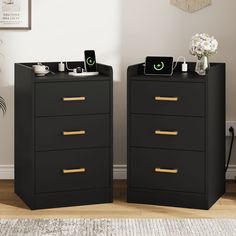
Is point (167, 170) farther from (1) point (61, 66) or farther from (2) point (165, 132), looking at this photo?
(1) point (61, 66)

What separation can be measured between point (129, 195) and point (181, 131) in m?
0.52

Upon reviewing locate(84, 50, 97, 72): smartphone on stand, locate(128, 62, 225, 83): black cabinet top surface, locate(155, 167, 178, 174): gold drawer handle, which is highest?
locate(84, 50, 97, 72): smartphone on stand

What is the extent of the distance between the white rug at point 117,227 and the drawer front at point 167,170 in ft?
1.05

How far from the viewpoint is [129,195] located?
435 centimetres

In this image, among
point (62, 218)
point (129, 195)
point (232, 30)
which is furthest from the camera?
point (232, 30)

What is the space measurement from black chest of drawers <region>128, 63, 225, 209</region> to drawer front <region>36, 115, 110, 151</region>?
6.8 inches

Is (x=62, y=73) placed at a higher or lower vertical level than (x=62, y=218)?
higher

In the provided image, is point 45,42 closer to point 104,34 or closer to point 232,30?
point 104,34

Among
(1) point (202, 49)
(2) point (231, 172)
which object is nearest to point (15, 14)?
(1) point (202, 49)

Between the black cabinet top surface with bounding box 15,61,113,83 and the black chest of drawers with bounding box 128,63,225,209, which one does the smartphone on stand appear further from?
the black chest of drawers with bounding box 128,63,225,209

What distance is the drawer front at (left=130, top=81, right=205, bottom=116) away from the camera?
413cm

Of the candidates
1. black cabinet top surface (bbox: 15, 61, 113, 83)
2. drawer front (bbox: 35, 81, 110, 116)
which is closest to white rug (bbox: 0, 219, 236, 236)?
drawer front (bbox: 35, 81, 110, 116)

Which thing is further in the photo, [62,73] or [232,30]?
[232,30]

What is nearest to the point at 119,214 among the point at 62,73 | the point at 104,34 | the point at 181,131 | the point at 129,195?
the point at 129,195
